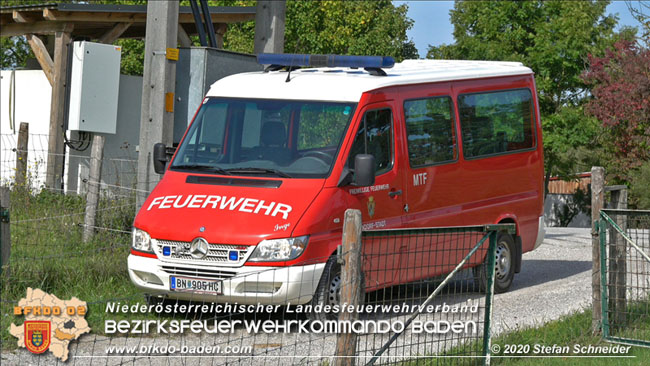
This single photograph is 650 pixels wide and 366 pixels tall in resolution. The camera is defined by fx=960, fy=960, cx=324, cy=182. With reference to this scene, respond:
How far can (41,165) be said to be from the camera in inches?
717

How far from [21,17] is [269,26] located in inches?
251

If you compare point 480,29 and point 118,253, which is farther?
point 480,29

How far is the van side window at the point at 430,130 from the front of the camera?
10.4 metres

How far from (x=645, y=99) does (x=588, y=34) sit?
8360mm

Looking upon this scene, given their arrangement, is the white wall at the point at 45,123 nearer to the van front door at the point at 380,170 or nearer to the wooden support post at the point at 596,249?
the van front door at the point at 380,170

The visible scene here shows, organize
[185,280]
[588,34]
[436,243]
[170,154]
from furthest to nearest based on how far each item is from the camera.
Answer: [588,34]
[170,154]
[185,280]
[436,243]

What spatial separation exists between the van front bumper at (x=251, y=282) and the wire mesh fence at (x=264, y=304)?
0.01 meters

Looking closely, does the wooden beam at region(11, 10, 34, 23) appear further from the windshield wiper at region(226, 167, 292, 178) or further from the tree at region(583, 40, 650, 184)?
the tree at region(583, 40, 650, 184)

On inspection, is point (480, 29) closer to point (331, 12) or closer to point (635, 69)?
point (331, 12)

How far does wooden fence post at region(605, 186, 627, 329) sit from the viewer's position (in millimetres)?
8969

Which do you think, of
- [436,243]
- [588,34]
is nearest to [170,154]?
[436,243]

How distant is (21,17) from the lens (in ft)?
58.6

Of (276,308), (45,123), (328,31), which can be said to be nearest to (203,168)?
(276,308)

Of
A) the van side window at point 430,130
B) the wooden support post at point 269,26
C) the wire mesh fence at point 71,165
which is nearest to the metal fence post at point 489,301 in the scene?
the van side window at point 430,130
